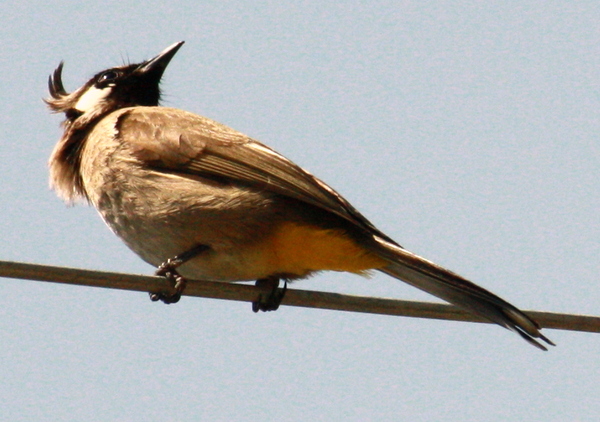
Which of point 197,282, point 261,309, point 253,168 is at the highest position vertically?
point 253,168

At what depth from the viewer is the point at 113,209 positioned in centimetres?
578

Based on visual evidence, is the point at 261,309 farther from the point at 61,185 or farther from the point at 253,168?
the point at 61,185

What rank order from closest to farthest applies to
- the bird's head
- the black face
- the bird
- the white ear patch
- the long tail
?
1. the long tail
2. the bird
3. the white ear patch
4. the bird's head
5. the black face

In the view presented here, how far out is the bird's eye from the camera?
7430 millimetres

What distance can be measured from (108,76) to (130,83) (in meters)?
0.19

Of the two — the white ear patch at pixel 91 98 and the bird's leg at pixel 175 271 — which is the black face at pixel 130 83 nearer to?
the white ear patch at pixel 91 98

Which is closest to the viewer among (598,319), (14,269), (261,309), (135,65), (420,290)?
(14,269)

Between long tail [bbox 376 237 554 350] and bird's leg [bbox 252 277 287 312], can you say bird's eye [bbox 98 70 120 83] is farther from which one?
long tail [bbox 376 237 554 350]

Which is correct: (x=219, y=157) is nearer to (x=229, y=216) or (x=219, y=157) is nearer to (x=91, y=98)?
(x=229, y=216)

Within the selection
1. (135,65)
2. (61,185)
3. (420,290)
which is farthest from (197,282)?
(135,65)

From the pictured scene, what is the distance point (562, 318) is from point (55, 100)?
→ 4887 millimetres

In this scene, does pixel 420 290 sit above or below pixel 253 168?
below

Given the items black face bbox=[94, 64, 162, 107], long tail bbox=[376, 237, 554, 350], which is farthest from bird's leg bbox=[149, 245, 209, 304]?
black face bbox=[94, 64, 162, 107]

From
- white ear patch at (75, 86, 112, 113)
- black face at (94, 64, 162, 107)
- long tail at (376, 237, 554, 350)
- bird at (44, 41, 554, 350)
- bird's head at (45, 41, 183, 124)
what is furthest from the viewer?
black face at (94, 64, 162, 107)
